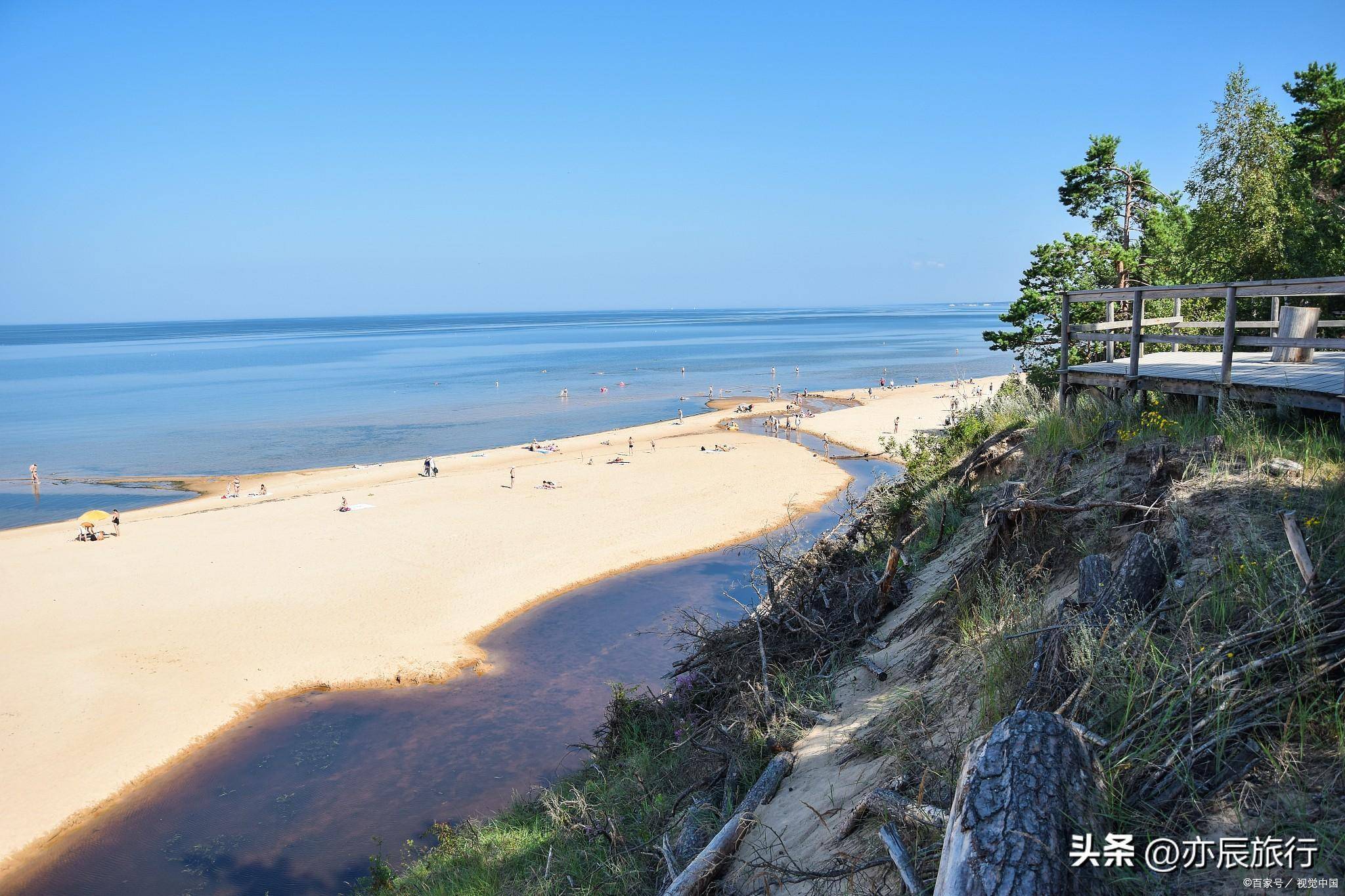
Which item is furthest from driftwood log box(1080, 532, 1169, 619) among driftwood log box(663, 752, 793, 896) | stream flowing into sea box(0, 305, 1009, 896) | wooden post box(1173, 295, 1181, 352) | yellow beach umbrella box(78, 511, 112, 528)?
yellow beach umbrella box(78, 511, 112, 528)

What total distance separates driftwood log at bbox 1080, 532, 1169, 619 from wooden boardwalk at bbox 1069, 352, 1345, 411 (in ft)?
9.83

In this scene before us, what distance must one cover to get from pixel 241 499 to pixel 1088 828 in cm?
3197

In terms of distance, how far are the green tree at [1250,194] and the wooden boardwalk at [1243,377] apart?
7.41m

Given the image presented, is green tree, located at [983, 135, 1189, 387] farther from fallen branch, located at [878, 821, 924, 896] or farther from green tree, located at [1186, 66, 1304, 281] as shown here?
fallen branch, located at [878, 821, 924, 896]

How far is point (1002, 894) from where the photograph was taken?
2.63 meters

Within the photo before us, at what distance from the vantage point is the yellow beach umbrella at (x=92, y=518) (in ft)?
78.0

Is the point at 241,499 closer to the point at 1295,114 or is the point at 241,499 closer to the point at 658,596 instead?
the point at 658,596

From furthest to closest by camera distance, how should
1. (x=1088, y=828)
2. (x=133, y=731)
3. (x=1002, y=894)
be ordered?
(x=133, y=731) → (x=1088, y=828) → (x=1002, y=894)

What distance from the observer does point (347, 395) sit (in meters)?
64.6

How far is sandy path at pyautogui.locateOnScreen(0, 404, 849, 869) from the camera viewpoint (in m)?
13.3

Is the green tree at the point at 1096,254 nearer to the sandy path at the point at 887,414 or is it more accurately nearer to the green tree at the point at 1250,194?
the green tree at the point at 1250,194

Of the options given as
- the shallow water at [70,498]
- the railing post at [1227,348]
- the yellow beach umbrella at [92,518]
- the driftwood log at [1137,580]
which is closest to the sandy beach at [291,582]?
the yellow beach umbrella at [92,518]

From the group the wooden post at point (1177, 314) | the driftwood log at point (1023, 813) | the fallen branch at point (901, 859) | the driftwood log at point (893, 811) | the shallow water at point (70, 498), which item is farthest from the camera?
the shallow water at point (70, 498)

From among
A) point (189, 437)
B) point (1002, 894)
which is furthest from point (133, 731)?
point (189, 437)
